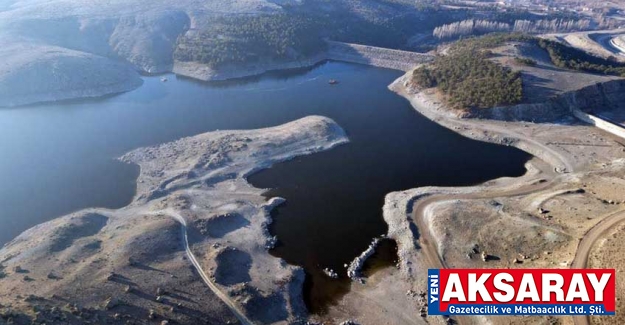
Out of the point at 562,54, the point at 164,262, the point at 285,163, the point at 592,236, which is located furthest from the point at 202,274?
the point at 562,54

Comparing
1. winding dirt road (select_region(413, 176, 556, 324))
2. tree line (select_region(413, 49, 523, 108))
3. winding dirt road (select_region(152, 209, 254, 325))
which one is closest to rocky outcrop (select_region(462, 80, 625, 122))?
tree line (select_region(413, 49, 523, 108))

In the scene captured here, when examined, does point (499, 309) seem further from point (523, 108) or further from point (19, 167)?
point (19, 167)

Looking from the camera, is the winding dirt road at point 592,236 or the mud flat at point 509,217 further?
the mud flat at point 509,217

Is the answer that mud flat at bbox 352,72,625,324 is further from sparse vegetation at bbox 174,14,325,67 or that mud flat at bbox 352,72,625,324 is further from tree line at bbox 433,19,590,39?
tree line at bbox 433,19,590,39

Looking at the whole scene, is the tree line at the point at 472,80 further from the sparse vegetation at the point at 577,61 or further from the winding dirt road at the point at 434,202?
the winding dirt road at the point at 434,202

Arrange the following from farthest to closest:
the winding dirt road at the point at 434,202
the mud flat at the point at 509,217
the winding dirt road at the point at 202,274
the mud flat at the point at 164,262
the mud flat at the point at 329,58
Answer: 1. the mud flat at the point at 329,58
2. the winding dirt road at the point at 434,202
3. the mud flat at the point at 509,217
4. the winding dirt road at the point at 202,274
5. the mud flat at the point at 164,262

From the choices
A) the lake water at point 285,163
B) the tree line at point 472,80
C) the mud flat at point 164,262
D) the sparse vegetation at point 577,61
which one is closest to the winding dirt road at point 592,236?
the lake water at point 285,163
